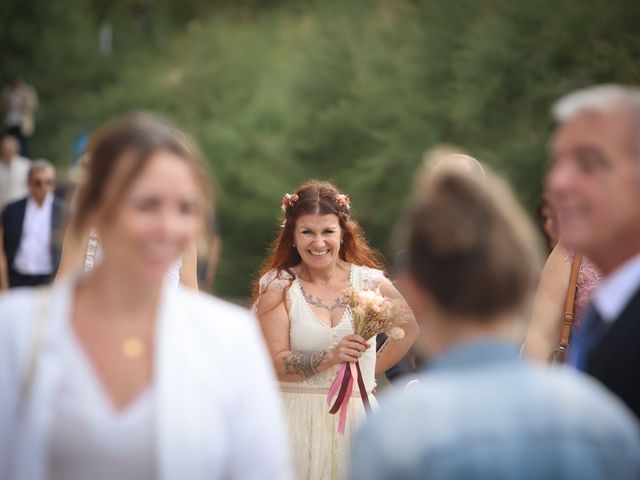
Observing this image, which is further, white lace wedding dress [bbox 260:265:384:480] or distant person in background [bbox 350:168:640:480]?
white lace wedding dress [bbox 260:265:384:480]

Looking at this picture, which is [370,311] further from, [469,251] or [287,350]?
[469,251]

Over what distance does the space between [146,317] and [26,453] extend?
19.4 inches

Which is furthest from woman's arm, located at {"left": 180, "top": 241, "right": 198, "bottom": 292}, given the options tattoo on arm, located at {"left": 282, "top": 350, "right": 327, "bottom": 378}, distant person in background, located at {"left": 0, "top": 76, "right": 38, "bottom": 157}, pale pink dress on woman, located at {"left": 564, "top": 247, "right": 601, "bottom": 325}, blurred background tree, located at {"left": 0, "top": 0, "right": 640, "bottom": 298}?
distant person in background, located at {"left": 0, "top": 76, "right": 38, "bottom": 157}

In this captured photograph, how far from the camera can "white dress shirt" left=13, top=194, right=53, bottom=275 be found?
17.1m

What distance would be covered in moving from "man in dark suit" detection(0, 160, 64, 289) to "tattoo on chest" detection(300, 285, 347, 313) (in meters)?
9.52

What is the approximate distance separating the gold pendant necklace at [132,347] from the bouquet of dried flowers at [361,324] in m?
4.20

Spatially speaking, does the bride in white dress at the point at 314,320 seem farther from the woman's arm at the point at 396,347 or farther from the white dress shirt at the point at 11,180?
the white dress shirt at the point at 11,180

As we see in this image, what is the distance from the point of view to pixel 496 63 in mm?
27062

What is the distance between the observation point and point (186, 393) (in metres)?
3.58

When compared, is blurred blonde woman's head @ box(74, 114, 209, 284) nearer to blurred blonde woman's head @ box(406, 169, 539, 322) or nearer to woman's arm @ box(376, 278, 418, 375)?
blurred blonde woman's head @ box(406, 169, 539, 322)

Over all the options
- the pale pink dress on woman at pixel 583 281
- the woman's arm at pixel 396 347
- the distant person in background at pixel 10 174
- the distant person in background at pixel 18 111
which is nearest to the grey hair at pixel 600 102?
the pale pink dress on woman at pixel 583 281

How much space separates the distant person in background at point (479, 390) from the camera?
2807 millimetres

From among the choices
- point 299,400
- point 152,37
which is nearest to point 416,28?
point 152,37

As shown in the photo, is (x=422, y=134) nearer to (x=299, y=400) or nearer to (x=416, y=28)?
(x=416, y=28)
